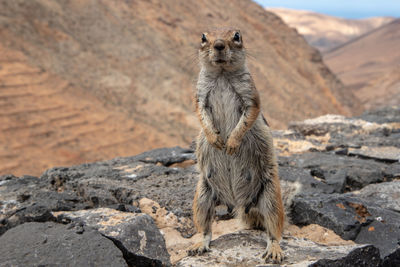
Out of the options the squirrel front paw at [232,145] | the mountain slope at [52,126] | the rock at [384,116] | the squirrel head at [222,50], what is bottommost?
the mountain slope at [52,126]

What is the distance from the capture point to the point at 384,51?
4569 centimetres

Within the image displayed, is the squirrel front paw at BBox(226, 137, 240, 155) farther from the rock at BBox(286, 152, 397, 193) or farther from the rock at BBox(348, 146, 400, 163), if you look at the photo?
the rock at BBox(348, 146, 400, 163)

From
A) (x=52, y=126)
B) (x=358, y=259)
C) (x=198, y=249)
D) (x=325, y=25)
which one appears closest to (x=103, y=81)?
(x=52, y=126)

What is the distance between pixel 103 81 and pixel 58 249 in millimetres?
11377

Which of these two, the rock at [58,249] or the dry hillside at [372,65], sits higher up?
the dry hillside at [372,65]

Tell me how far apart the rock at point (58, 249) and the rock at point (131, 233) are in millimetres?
96

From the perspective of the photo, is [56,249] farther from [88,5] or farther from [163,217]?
[88,5]

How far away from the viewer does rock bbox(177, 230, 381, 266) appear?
2684 mm

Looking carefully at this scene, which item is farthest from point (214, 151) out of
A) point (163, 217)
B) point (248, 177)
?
point (163, 217)

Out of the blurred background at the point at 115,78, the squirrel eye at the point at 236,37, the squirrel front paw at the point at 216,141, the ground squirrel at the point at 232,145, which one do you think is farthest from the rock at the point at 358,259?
the blurred background at the point at 115,78

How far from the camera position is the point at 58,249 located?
8.72 ft

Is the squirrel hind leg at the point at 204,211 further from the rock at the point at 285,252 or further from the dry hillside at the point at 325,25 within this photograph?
the dry hillside at the point at 325,25

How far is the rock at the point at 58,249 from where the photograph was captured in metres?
2.57

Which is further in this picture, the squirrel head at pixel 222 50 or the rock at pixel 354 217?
the rock at pixel 354 217
